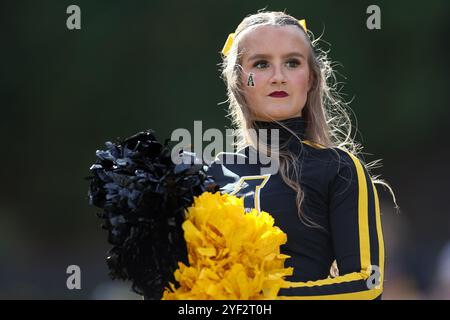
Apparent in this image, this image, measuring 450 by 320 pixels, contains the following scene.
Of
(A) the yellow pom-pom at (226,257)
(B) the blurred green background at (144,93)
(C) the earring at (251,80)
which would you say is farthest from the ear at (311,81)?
(B) the blurred green background at (144,93)

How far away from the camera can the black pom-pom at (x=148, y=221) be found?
1826 millimetres

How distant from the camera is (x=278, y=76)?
2238 millimetres

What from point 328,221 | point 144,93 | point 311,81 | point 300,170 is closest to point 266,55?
point 311,81

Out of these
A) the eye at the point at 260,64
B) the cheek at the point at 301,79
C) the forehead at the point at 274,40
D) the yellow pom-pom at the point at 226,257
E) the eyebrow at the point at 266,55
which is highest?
the forehead at the point at 274,40

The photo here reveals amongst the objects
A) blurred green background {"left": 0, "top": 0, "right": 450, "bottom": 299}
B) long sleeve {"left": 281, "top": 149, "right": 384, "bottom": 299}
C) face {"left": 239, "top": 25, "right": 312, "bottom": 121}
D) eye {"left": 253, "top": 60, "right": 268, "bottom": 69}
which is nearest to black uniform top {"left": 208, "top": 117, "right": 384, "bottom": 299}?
long sleeve {"left": 281, "top": 149, "right": 384, "bottom": 299}

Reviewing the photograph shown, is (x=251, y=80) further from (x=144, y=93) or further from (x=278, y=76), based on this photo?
(x=144, y=93)

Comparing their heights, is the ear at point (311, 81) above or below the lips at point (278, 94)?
above

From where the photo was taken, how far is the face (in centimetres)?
226

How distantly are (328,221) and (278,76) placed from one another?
0.46 m

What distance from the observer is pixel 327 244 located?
2104 mm

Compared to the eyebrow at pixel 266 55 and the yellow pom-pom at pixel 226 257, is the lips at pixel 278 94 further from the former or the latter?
the yellow pom-pom at pixel 226 257

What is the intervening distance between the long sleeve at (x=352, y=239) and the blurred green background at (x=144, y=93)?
4.59 metres

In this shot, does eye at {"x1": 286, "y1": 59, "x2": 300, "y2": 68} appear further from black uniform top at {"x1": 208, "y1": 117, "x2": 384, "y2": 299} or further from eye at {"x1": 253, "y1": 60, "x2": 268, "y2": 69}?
black uniform top at {"x1": 208, "y1": 117, "x2": 384, "y2": 299}

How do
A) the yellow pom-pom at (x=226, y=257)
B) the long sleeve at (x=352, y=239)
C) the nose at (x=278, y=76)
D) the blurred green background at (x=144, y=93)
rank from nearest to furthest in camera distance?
the yellow pom-pom at (x=226, y=257)
the long sleeve at (x=352, y=239)
the nose at (x=278, y=76)
the blurred green background at (x=144, y=93)
